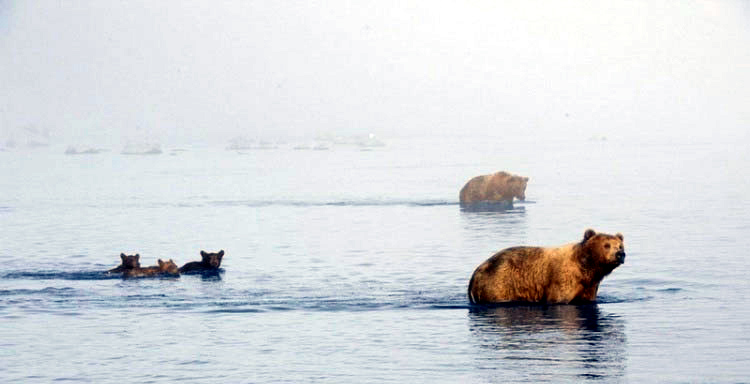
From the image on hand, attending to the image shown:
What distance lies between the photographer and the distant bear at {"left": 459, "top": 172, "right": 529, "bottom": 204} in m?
73.2

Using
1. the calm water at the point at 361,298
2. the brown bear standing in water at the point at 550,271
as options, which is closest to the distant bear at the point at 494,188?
the calm water at the point at 361,298

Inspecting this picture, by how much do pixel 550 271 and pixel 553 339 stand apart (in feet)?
15.9

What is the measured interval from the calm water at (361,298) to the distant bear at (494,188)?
1.04 m

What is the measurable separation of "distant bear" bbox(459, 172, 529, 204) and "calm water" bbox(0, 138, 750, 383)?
104 centimetres

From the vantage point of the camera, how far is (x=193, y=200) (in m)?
91.0

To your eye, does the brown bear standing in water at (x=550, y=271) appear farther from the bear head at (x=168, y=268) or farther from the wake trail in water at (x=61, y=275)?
the wake trail in water at (x=61, y=275)

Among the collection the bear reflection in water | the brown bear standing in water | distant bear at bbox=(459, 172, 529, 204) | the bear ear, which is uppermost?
distant bear at bbox=(459, 172, 529, 204)

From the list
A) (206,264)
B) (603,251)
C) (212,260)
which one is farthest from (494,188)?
(603,251)

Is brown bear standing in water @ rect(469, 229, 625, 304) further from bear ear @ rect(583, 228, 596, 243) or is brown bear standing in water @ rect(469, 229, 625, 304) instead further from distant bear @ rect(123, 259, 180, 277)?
distant bear @ rect(123, 259, 180, 277)

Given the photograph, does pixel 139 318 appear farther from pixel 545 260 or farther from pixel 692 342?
pixel 692 342

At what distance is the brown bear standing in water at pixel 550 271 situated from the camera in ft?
112

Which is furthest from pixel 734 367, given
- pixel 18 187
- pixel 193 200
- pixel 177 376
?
pixel 18 187

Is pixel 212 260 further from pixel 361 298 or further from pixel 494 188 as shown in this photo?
pixel 494 188

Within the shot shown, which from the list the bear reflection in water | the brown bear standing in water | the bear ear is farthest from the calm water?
the bear ear
